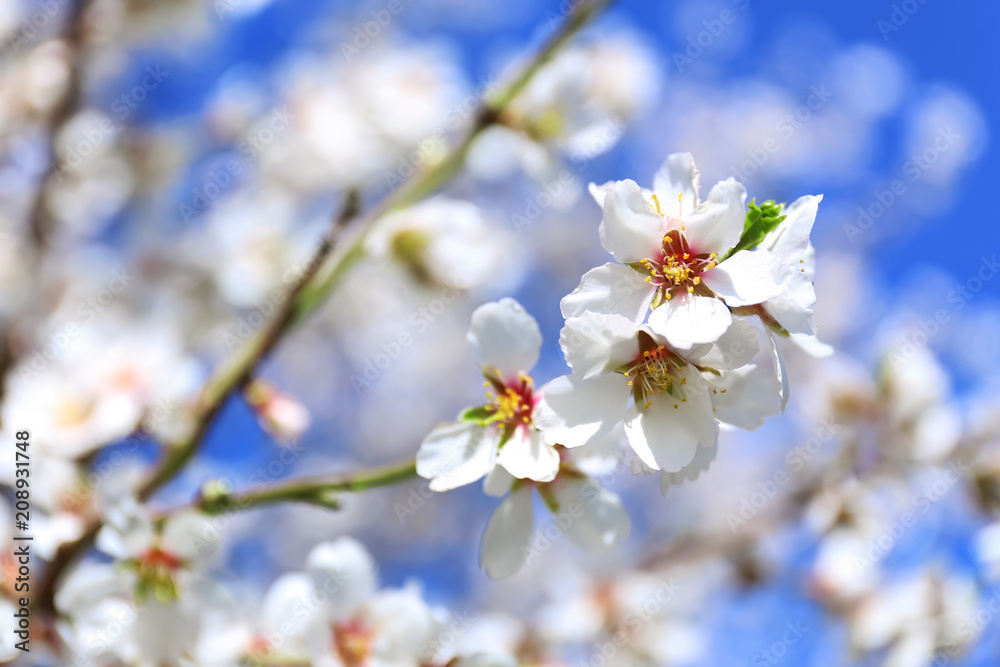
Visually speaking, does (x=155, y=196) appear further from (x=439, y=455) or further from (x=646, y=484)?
(x=646, y=484)

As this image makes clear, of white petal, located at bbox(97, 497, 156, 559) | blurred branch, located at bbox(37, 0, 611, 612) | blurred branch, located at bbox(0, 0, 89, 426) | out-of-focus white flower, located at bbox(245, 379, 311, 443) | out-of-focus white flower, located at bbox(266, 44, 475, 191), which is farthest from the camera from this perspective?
out-of-focus white flower, located at bbox(266, 44, 475, 191)

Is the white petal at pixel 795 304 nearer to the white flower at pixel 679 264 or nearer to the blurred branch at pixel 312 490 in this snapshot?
the white flower at pixel 679 264

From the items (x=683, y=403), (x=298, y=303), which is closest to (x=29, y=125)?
(x=298, y=303)

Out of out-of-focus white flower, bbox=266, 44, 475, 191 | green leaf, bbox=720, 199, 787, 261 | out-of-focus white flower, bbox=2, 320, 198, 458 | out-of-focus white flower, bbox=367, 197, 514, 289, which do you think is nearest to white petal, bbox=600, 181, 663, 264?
green leaf, bbox=720, 199, 787, 261

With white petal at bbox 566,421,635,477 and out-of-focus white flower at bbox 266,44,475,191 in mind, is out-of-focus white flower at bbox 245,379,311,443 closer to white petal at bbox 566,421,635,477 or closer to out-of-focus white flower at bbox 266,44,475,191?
white petal at bbox 566,421,635,477

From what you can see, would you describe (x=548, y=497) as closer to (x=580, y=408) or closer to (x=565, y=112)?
(x=580, y=408)

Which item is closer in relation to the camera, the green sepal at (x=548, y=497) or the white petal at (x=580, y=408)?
the white petal at (x=580, y=408)

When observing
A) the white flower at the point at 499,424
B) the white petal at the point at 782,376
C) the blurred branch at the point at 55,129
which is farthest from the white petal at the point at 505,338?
the blurred branch at the point at 55,129

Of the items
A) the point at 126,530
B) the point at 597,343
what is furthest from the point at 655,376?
the point at 126,530
